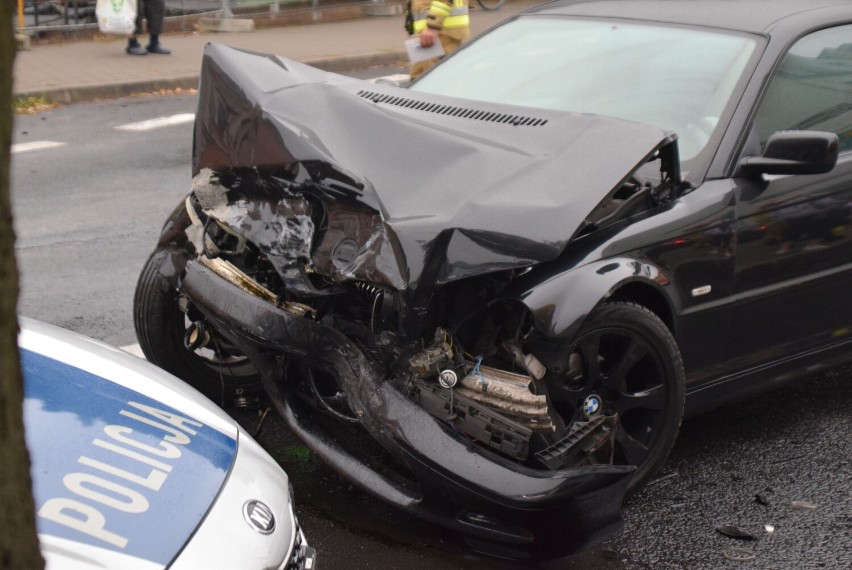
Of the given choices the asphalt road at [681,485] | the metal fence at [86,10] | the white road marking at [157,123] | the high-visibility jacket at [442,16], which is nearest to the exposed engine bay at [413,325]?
the asphalt road at [681,485]

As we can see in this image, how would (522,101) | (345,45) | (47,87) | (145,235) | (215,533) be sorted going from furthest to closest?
(345,45), (47,87), (145,235), (522,101), (215,533)

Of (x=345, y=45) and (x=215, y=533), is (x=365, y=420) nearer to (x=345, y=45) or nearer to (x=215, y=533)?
(x=215, y=533)

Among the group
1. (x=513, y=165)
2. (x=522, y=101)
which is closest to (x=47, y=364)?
(x=513, y=165)

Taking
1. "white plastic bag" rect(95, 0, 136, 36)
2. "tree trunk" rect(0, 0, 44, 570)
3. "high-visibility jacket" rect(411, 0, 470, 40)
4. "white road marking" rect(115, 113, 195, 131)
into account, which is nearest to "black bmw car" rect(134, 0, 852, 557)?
"tree trunk" rect(0, 0, 44, 570)

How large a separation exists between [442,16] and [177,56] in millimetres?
6242

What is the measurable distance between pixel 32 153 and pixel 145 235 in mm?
2738

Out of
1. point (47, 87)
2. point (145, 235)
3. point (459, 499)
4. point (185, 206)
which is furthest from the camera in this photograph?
point (47, 87)

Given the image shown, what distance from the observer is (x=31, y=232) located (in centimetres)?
705

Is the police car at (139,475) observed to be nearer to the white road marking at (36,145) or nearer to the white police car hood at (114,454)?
the white police car hood at (114,454)

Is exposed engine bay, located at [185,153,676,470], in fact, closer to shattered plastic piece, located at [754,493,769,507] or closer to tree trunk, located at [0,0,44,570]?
shattered plastic piece, located at [754,493,769,507]

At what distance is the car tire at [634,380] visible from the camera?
3.61 metres

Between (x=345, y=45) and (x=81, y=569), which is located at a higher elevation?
(x=81, y=569)

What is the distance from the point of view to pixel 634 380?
379 centimetres

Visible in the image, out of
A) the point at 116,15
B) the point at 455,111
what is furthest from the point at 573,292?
the point at 116,15
